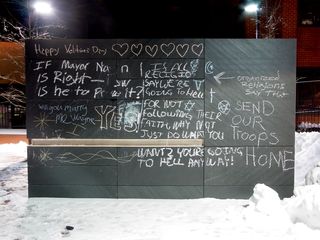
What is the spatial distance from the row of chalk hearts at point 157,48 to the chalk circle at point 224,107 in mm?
877

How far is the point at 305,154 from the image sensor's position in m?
9.84

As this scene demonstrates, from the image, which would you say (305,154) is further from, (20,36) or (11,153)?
(20,36)

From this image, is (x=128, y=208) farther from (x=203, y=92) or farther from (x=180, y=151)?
(x=203, y=92)

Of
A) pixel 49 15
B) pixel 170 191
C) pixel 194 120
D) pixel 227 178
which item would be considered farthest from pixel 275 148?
pixel 49 15

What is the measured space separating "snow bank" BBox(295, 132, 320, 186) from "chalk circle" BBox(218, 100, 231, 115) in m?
2.30

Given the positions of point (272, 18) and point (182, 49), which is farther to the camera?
point (272, 18)

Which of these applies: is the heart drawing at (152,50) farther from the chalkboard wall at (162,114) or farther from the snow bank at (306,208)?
the snow bank at (306,208)

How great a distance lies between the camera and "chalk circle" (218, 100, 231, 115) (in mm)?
7211

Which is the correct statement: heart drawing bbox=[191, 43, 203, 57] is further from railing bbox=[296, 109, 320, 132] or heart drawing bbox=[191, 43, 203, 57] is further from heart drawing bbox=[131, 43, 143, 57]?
railing bbox=[296, 109, 320, 132]

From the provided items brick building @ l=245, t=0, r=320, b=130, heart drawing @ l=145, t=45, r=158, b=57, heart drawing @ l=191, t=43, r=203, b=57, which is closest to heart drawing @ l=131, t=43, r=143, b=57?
heart drawing @ l=145, t=45, r=158, b=57

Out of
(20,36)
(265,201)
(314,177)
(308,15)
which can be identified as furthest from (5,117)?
(265,201)

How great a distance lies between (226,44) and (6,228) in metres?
4.33

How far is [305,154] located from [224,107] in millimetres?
3570

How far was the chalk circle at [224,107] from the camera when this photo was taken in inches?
284
